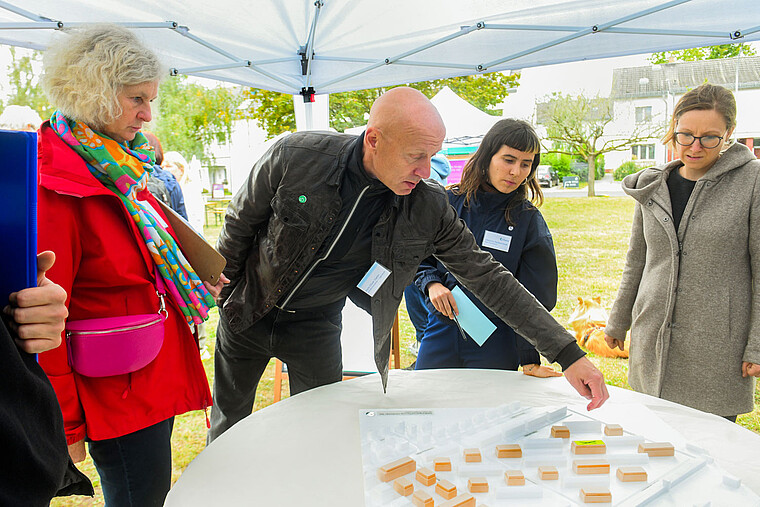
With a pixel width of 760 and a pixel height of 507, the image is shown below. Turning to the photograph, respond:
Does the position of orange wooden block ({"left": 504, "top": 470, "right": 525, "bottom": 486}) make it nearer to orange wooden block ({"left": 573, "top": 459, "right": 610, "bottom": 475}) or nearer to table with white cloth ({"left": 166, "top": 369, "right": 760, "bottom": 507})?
orange wooden block ({"left": 573, "top": 459, "right": 610, "bottom": 475})

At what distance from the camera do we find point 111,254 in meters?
1.29

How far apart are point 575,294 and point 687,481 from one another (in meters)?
7.14

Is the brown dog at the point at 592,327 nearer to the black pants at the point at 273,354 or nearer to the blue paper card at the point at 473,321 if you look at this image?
the blue paper card at the point at 473,321

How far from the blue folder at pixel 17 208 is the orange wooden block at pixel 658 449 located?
1226 mm

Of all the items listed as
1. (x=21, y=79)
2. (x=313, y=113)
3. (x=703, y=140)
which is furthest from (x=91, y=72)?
(x=21, y=79)

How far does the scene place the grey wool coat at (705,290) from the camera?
1929 millimetres

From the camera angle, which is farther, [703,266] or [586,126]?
[586,126]

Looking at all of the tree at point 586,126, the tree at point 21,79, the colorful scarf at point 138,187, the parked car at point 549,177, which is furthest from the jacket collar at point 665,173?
the tree at point 21,79

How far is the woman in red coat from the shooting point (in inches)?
48.9

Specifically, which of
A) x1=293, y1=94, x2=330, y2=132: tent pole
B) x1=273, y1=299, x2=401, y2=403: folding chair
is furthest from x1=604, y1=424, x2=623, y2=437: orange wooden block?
x1=293, y1=94, x2=330, y2=132: tent pole

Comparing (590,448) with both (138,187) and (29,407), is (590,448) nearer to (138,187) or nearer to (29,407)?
(29,407)

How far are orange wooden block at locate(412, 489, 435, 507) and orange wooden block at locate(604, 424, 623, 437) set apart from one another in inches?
21.1

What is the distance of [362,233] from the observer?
1.86m

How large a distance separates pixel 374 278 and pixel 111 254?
79 cm
